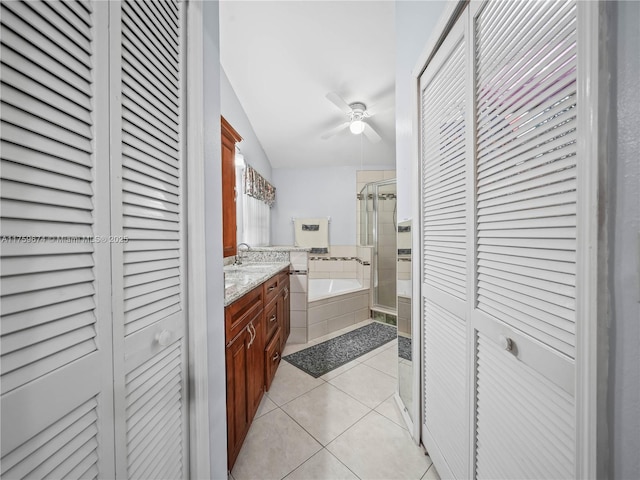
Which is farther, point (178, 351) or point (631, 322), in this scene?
point (178, 351)

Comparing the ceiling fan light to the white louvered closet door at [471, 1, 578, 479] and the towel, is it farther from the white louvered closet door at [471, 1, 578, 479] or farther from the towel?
the white louvered closet door at [471, 1, 578, 479]

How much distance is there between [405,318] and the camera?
1567 millimetres

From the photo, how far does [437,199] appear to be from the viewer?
3.91 ft

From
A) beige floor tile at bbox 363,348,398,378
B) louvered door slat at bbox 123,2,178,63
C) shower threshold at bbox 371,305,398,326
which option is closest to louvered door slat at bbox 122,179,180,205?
louvered door slat at bbox 123,2,178,63

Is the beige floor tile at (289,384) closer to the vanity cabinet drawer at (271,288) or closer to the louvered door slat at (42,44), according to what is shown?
the vanity cabinet drawer at (271,288)

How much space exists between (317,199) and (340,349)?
2604 millimetres

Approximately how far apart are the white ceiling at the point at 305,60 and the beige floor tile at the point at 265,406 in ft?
9.07

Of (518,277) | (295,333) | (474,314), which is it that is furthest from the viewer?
(295,333)

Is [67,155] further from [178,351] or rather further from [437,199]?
[437,199]

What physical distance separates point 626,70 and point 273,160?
413 centimetres

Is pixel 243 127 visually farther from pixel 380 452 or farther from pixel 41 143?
pixel 380 452

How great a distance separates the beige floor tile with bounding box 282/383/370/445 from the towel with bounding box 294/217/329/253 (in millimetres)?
2621

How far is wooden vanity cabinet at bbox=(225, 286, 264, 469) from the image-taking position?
1194mm

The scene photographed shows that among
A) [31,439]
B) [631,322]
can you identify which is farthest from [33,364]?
[631,322]
